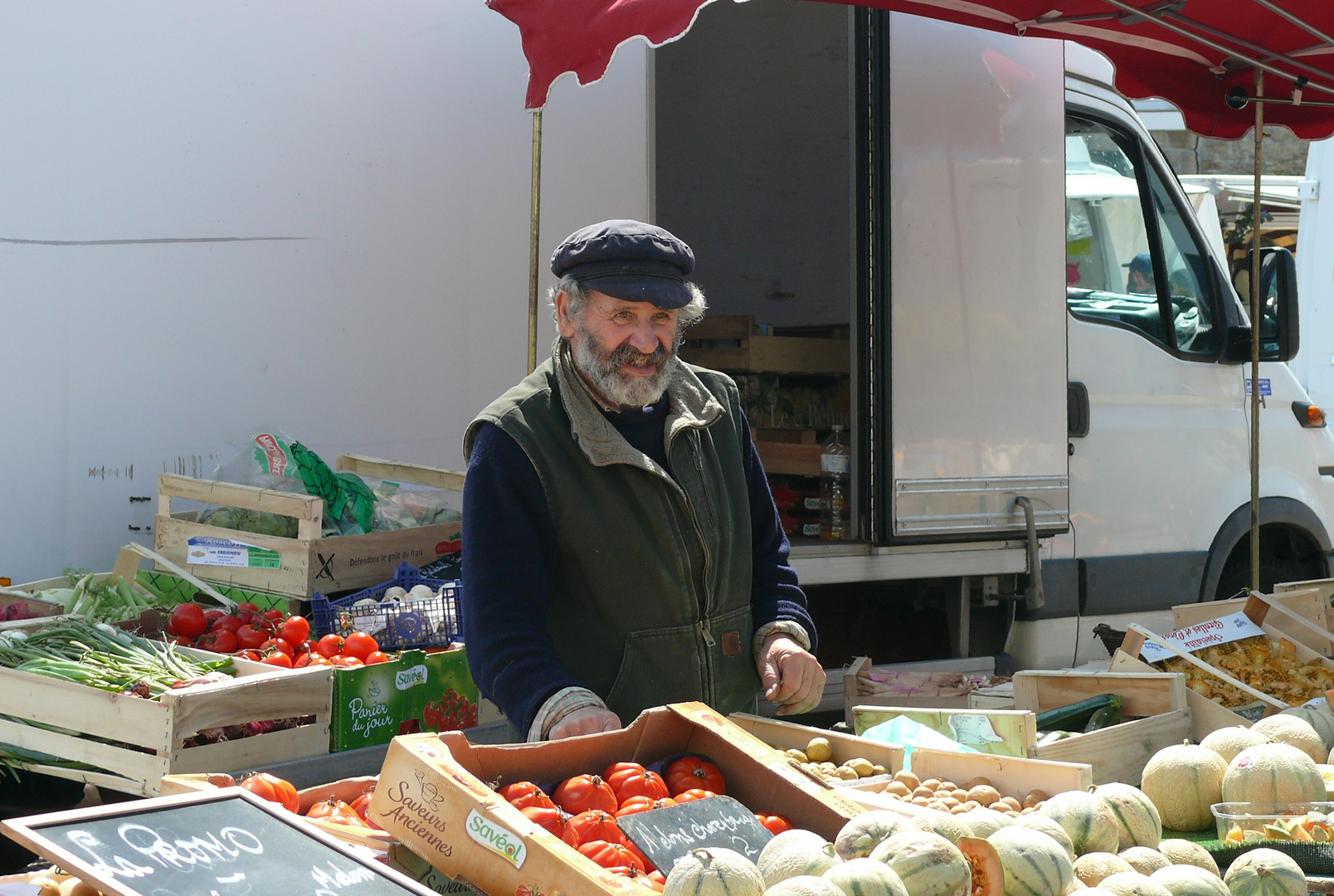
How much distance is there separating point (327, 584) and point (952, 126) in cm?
320

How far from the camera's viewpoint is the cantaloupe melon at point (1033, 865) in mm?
1812

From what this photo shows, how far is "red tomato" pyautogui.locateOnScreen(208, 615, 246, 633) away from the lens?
4137 millimetres

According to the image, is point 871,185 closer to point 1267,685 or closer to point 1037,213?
point 1037,213

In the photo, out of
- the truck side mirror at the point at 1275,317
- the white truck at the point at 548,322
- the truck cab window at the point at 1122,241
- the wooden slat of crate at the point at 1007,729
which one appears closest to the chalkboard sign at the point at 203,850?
the wooden slat of crate at the point at 1007,729

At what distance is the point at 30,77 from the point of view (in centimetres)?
438

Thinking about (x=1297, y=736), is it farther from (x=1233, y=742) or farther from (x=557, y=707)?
(x=557, y=707)

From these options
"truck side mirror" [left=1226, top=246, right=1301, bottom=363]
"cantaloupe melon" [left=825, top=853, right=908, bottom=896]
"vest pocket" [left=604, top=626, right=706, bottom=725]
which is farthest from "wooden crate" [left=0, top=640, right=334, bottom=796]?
"truck side mirror" [left=1226, top=246, right=1301, bottom=363]

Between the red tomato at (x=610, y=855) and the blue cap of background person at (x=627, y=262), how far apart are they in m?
1.18

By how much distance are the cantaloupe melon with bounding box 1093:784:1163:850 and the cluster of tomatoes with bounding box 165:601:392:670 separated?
2.46 metres

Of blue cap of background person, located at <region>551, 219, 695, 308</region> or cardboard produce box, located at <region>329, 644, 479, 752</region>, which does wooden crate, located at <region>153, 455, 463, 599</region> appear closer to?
cardboard produce box, located at <region>329, 644, 479, 752</region>

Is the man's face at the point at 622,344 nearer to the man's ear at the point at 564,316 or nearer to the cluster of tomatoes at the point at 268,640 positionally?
the man's ear at the point at 564,316

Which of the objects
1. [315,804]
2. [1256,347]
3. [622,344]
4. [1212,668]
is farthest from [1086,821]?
[1256,347]

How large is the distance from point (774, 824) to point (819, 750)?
27.0 inches

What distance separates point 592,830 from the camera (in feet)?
6.39
